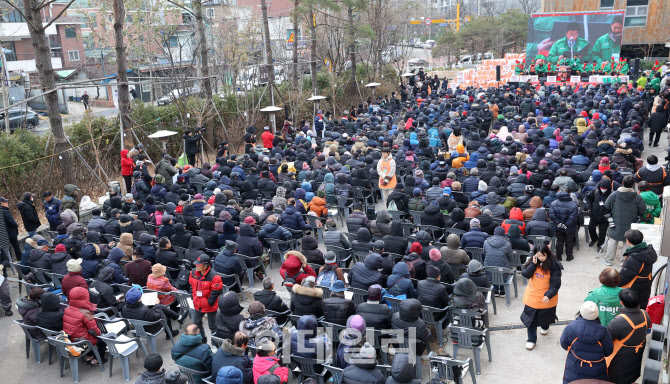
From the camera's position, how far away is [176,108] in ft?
63.6

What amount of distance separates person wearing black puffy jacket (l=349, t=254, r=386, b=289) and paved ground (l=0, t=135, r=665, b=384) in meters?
1.31

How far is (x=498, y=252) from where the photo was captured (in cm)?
810

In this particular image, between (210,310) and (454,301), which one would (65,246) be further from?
(454,301)

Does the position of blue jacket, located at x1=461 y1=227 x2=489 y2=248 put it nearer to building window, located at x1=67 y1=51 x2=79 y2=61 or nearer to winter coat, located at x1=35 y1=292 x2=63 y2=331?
winter coat, located at x1=35 y1=292 x2=63 y2=331

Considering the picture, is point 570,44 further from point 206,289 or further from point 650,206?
point 206,289

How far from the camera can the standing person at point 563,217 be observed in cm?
934

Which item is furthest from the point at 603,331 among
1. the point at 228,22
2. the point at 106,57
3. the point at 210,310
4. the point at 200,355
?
the point at 106,57

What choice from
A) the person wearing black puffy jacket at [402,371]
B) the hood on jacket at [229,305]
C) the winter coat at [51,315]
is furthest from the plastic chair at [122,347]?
the person wearing black puffy jacket at [402,371]

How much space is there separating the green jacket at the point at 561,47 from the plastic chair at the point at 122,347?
107 feet

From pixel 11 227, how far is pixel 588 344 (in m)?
10.3

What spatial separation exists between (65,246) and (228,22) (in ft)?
122

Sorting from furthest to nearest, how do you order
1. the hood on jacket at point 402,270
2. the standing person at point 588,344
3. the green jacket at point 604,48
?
the green jacket at point 604,48
the hood on jacket at point 402,270
the standing person at point 588,344

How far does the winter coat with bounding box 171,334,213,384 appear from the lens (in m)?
5.99

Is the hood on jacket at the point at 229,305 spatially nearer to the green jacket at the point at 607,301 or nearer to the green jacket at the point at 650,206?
the green jacket at the point at 607,301
